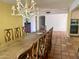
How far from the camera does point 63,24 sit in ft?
45.4

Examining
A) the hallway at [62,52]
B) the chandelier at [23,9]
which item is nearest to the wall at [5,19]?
the chandelier at [23,9]

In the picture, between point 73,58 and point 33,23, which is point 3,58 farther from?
point 33,23

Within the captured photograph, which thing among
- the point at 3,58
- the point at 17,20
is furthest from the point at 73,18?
the point at 3,58

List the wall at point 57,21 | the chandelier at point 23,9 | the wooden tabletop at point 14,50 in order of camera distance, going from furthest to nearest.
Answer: the wall at point 57,21
the chandelier at point 23,9
the wooden tabletop at point 14,50

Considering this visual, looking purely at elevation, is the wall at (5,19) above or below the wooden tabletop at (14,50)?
above

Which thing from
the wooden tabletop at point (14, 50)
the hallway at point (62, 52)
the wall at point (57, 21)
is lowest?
the hallway at point (62, 52)

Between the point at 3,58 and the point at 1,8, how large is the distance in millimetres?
3773

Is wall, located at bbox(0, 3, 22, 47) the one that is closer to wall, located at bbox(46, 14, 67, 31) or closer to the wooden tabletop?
the wooden tabletop

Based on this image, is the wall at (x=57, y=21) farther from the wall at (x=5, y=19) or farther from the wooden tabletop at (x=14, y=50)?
the wooden tabletop at (x=14, y=50)

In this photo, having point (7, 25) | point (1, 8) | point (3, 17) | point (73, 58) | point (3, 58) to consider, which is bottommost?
point (73, 58)

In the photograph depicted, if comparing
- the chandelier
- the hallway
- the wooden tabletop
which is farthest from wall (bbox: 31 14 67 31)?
the wooden tabletop

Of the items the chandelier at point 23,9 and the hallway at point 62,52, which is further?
the hallway at point 62,52

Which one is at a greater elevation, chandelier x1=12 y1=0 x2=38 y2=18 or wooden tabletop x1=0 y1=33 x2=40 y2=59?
chandelier x1=12 y1=0 x2=38 y2=18

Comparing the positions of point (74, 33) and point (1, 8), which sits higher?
point (1, 8)
